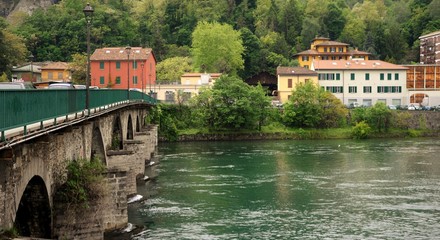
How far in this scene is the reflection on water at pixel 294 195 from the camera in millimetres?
35719

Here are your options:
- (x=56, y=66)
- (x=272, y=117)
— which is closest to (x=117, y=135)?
(x=272, y=117)

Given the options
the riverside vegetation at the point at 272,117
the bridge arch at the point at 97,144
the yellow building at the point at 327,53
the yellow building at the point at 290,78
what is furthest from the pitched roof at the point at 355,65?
the bridge arch at the point at 97,144

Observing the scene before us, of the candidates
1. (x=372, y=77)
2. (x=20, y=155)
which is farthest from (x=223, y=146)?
(x=20, y=155)

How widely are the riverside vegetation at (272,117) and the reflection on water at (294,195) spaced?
23.5 m

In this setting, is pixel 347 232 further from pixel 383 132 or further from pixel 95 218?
pixel 383 132

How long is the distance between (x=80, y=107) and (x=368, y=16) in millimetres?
168892

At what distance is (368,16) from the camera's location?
189 m

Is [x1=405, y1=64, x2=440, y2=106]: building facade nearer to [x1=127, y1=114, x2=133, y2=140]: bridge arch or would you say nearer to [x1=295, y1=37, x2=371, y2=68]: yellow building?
[x1=295, y1=37, x2=371, y2=68]: yellow building

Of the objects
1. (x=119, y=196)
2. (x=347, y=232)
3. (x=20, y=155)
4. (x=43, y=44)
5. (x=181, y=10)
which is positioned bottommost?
(x=347, y=232)

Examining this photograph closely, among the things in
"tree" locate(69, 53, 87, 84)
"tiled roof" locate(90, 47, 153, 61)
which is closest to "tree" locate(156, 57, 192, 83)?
"tiled roof" locate(90, 47, 153, 61)

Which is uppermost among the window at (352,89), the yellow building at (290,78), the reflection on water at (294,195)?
the yellow building at (290,78)

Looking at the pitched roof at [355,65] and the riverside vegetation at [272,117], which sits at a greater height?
the pitched roof at [355,65]

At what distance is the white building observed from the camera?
122 metres

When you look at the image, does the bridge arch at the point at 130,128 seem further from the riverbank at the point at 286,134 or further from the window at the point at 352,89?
the window at the point at 352,89
